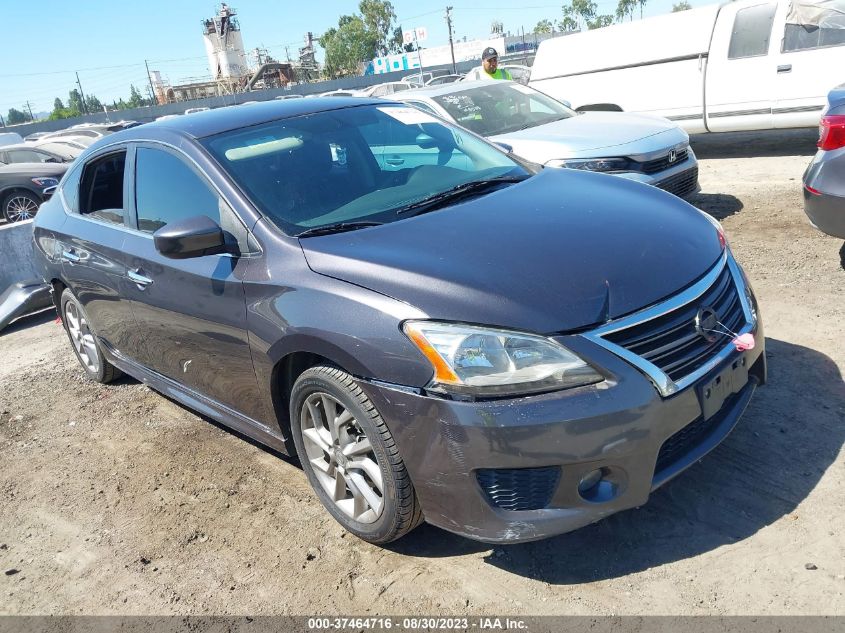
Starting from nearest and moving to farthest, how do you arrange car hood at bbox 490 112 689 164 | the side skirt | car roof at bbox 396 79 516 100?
the side skirt < car hood at bbox 490 112 689 164 < car roof at bbox 396 79 516 100

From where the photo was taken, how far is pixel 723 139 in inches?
456

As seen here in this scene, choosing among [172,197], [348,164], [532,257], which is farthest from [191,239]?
[532,257]

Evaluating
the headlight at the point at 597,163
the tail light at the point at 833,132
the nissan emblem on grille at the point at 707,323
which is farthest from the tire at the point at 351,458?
the headlight at the point at 597,163

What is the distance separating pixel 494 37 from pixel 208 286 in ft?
296

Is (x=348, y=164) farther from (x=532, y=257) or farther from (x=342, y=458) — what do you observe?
(x=342, y=458)

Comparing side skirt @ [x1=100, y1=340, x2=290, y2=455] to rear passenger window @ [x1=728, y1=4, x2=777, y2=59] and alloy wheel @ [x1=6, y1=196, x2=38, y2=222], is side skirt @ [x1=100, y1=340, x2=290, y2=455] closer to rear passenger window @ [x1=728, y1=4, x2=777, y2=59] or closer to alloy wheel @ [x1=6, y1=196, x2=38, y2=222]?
rear passenger window @ [x1=728, y1=4, x2=777, y2=59]

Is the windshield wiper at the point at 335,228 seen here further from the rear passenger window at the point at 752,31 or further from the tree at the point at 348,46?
the tree at the point at 348,46

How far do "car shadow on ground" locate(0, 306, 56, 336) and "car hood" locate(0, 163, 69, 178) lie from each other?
6.30 meters

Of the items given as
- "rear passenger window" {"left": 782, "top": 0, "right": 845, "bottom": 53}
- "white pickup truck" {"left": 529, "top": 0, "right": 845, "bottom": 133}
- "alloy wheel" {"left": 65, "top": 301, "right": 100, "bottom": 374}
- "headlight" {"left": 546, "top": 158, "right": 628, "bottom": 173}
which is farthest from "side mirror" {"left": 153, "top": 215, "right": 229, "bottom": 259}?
"rear passenger window" {"left": 782, "top": 0, "right": 845, "bottom": 53}

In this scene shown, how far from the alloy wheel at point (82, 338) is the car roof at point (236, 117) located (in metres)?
1.54

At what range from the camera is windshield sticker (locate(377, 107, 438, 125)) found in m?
4.21

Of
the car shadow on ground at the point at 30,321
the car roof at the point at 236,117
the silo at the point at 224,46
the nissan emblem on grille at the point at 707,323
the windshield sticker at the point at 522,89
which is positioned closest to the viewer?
the nissan emblem on grille at the point at 707,323

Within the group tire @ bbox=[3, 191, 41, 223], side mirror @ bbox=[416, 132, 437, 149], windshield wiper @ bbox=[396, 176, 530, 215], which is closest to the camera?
windshield wiper @ bbox=[396, 176, 530, 215]

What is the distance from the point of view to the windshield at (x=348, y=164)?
130 inches
